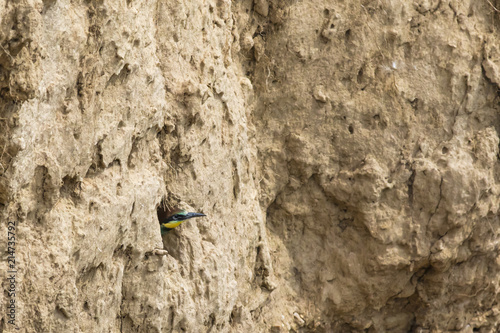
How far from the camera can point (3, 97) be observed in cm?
282

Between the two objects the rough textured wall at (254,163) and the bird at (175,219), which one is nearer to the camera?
the rough textured wall at (254,163)

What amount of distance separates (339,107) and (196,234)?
1.58 metres

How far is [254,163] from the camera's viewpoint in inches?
197

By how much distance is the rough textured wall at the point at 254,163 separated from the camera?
306cm

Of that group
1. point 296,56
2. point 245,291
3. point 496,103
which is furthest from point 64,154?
point 496,103

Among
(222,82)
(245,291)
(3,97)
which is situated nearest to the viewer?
(3,97)

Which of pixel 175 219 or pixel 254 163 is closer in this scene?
pixel 175 219

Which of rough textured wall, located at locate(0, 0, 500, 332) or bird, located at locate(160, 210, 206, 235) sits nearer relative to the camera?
rough textured wall, located at locate(0, 0, 500, 332)

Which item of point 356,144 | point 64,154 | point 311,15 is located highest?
point 311,15

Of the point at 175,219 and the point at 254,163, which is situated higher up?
the point at 254,163

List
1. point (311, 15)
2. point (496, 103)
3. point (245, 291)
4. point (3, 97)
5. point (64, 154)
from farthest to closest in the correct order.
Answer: point (496, 103)
point (311, 15)
point (245, 291)
point (64, 154)
point (3, 97)

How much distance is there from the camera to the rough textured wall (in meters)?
3.06

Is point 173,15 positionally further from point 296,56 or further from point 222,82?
point 296,56

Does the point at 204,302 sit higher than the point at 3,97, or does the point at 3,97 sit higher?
the point at 3,97
